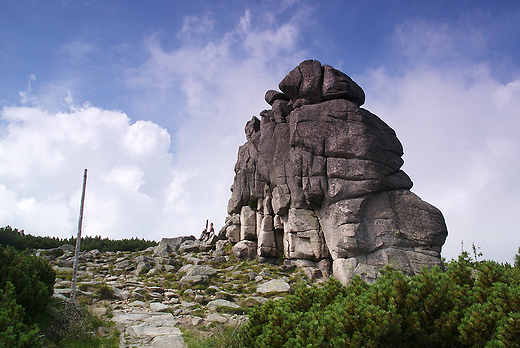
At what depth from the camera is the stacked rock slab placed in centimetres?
2317

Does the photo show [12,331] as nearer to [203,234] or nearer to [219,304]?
[219,304]

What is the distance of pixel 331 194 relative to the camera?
24.7 m

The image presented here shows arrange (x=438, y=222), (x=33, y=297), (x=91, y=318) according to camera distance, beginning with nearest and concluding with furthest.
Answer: (x=33, y=297), (x=91, y=318), (x=438, y=222)

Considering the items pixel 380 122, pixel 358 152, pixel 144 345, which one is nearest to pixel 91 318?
pixel 144 345

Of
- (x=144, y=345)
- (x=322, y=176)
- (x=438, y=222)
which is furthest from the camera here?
(x=322, y=176)

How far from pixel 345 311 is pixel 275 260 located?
20.5m

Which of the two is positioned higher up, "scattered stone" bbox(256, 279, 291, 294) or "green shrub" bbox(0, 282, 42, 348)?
"scattered stone" bbox(256, 279, 291, 294)

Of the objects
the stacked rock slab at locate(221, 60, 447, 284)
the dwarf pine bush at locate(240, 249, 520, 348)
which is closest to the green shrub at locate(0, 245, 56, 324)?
the dwarf pine bush at locate(240, 249, 520, 348)

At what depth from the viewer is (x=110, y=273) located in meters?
24.5

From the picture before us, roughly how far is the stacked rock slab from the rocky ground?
105 inches

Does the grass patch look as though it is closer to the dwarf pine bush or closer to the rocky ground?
the rocky ground

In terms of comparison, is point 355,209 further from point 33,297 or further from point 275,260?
point 33,297

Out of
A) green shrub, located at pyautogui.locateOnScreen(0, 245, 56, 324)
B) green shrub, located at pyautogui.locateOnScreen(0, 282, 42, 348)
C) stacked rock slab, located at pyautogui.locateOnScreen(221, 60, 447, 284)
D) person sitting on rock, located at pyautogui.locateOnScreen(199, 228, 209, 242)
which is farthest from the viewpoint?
person sitting on rock, located at pyautogui.locateOnScreen(199, 228, 209, 242)

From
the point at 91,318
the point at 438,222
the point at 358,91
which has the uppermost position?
the point at 358,91
